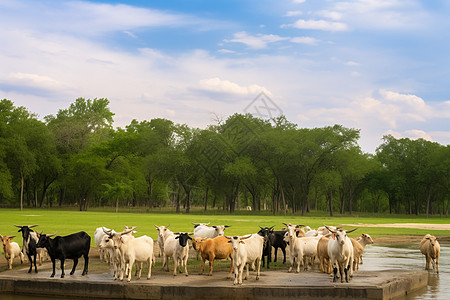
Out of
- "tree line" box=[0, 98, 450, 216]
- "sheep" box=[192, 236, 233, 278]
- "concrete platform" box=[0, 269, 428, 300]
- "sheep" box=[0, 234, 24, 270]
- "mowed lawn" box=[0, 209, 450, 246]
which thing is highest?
"tree line" box=[0, 98, 450, 216]

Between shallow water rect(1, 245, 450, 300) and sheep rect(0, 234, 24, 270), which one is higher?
sheep rect(0, 234, 24, 270)

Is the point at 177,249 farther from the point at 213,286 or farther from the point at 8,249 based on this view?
the point at 8,249

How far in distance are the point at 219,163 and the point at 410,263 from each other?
74883mm

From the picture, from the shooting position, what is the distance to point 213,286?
53.4 feet

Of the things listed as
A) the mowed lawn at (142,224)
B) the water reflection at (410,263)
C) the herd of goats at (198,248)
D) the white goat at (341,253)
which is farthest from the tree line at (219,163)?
the white goat at (341,253)

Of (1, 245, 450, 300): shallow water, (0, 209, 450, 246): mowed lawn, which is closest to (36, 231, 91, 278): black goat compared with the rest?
(1, 245, 450, 300): shallow water

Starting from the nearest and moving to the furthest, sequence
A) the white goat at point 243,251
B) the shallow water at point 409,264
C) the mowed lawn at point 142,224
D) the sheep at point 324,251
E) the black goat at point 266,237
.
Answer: the white goat at point 243,251, the shallow water at point 409,264, the sheep at point 324,251, the black goat at point 266,237, the mowed lawn at point 142,224

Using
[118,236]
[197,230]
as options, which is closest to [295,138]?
[197,230]

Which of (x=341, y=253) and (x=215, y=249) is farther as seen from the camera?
(x=215, y=249)

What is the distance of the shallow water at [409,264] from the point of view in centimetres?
1762

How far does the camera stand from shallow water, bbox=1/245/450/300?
17.6 metres

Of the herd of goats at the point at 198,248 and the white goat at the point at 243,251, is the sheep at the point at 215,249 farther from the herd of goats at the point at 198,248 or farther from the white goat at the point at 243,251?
the white goat at the point at 243,251

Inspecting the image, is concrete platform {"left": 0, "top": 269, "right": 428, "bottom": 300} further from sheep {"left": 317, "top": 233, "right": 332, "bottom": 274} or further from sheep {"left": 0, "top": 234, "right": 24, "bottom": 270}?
sheep {"left": 0, "top": 234, "right": 24, "bottom": 270}

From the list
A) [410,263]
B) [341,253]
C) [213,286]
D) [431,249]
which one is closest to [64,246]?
[213,286]
